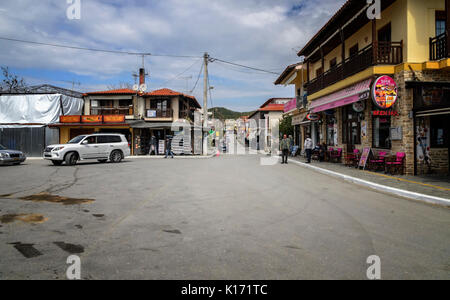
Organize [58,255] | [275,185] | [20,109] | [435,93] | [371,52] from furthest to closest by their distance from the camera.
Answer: [20,109] < [371,52] < [435,93] < [275,185] < [58,255]

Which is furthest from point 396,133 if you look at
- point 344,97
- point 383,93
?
point 344,97

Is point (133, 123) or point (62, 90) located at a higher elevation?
point (62, 90)

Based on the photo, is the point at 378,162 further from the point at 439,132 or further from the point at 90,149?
the point at 90,149

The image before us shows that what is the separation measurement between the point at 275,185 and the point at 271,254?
589 centimetres

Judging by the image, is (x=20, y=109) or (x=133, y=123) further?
(x=20, y=109)

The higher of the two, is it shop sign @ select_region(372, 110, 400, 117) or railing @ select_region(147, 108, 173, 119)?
railing @ select_region(147, 108, 173, 119)

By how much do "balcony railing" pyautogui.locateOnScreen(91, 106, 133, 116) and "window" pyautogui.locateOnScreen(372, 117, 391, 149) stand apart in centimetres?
2551

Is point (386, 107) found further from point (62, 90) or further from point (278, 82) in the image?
point (62, 90)

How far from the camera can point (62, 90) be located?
3347cm

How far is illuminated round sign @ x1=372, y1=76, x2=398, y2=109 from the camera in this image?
36.8ft

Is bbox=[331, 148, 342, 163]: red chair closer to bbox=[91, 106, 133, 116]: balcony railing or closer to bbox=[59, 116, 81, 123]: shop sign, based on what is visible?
bbox=[91, 106, 133, 116]: balcony railing

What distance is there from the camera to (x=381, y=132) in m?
13.2

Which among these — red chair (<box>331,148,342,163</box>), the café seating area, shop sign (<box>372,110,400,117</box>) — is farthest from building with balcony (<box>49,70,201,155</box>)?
shop sign (<box>372,110,400,117</box>)
